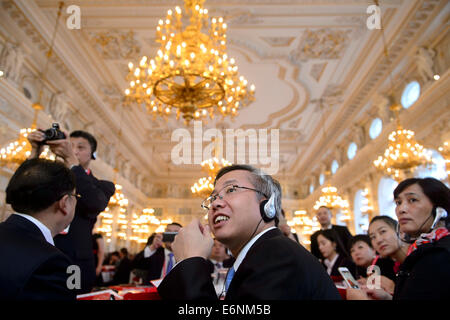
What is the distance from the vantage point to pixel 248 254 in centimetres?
124

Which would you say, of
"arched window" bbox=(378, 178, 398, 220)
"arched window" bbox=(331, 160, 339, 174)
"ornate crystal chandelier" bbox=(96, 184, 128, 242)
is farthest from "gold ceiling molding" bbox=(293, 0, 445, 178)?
"ornate crystal chandelier" bbox=(96, 184, 128, 242)

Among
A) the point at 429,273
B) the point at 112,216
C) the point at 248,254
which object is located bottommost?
the point at 429,273

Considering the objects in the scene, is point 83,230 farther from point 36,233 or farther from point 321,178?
point 321,178

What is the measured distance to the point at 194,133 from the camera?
51.5 ft

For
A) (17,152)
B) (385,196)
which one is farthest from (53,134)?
(385,196)

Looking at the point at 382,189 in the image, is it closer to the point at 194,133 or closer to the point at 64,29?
the point at 194,133

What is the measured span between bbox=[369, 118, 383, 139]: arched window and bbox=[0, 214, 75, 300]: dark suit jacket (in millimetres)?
11361

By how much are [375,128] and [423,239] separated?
34.1 feet

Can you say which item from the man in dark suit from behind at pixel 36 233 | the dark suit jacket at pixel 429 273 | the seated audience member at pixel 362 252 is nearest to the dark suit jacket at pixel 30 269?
the man in dark suit from behind at pixel 36 233

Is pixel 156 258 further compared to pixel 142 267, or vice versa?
pixel 142 267

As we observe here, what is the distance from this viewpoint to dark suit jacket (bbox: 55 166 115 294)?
6.98ft

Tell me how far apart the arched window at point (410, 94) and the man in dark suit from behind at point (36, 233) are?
9347mm

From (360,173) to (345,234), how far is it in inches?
328

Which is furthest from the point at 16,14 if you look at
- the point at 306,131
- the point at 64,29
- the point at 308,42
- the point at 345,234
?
the point at 306,131
